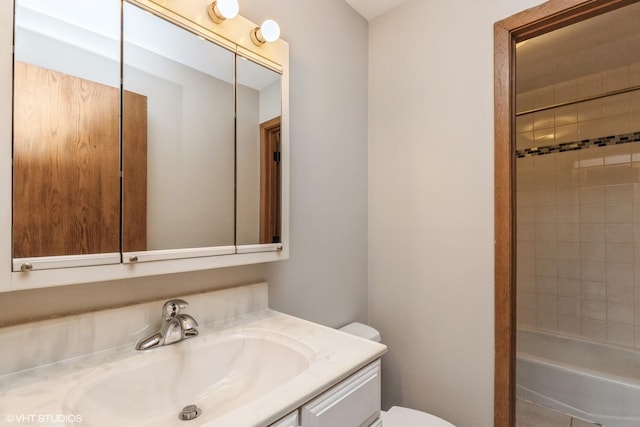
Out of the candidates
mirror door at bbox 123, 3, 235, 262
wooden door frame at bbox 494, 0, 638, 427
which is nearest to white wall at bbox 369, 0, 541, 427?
wooden door frame at bbox 494, 0, 638, 427

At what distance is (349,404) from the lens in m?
0.81

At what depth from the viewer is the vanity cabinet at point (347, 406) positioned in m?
0.68

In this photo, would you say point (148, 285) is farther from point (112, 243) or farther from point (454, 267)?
point (454, 267)

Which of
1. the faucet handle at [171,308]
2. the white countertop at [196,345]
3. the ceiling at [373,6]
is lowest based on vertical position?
the white countertop at [196,345]

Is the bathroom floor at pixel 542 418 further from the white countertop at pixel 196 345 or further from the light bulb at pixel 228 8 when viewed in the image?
the light bulb at pixel 228 8

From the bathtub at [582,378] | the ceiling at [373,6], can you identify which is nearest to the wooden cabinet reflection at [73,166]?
the ceiling at [373,6]

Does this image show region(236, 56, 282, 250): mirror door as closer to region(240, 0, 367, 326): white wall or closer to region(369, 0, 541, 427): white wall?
region(240, 0, 367, 326): white wall

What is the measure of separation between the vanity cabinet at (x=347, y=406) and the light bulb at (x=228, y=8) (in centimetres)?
114

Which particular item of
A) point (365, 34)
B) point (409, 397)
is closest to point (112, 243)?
point (409, 397)

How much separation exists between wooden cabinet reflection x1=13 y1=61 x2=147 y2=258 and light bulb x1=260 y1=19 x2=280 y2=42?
1.67ft

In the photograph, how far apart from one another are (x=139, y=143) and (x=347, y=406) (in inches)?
36.1

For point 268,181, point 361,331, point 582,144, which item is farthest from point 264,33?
point 582,144

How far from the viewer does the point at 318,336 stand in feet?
3.15

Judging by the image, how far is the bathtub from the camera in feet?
6.31
